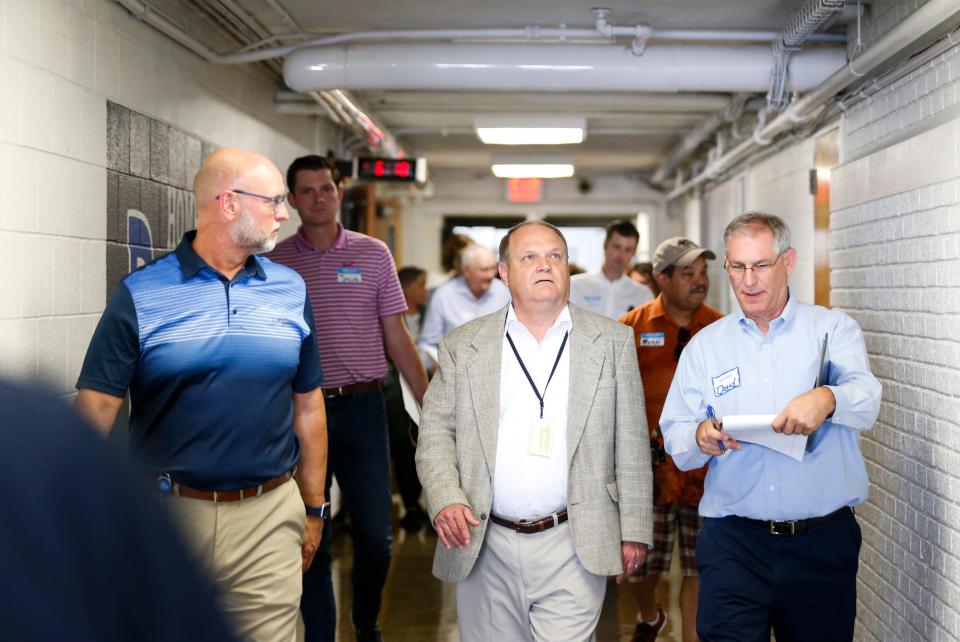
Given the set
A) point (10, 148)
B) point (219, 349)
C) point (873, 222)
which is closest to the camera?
point (219, 349)

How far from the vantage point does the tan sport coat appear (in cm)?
274

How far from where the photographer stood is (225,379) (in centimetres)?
259

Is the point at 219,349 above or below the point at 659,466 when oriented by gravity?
above

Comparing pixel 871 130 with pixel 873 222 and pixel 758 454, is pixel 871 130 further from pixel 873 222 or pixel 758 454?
pixel 758 454

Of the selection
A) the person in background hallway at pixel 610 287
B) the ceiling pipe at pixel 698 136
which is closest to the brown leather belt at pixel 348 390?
the person in background hallway at pixel 610 287

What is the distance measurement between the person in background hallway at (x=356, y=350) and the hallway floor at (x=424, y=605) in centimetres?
67

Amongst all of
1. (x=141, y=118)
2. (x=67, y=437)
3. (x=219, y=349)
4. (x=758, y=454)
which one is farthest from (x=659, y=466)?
(x=67, y=437)

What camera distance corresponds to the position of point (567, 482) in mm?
2758

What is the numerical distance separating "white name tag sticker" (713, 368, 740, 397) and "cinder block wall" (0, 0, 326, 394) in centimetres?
181

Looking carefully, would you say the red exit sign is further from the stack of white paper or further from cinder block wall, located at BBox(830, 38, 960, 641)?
the stack of white paper

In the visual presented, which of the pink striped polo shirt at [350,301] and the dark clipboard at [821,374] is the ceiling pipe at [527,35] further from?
the dark clipboard at [821,374]

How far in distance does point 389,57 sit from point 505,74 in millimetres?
575

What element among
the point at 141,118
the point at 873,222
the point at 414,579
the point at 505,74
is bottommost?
the point at 414,579

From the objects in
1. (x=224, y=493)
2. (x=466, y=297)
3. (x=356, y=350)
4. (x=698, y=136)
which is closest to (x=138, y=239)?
(x=356, y=350)
